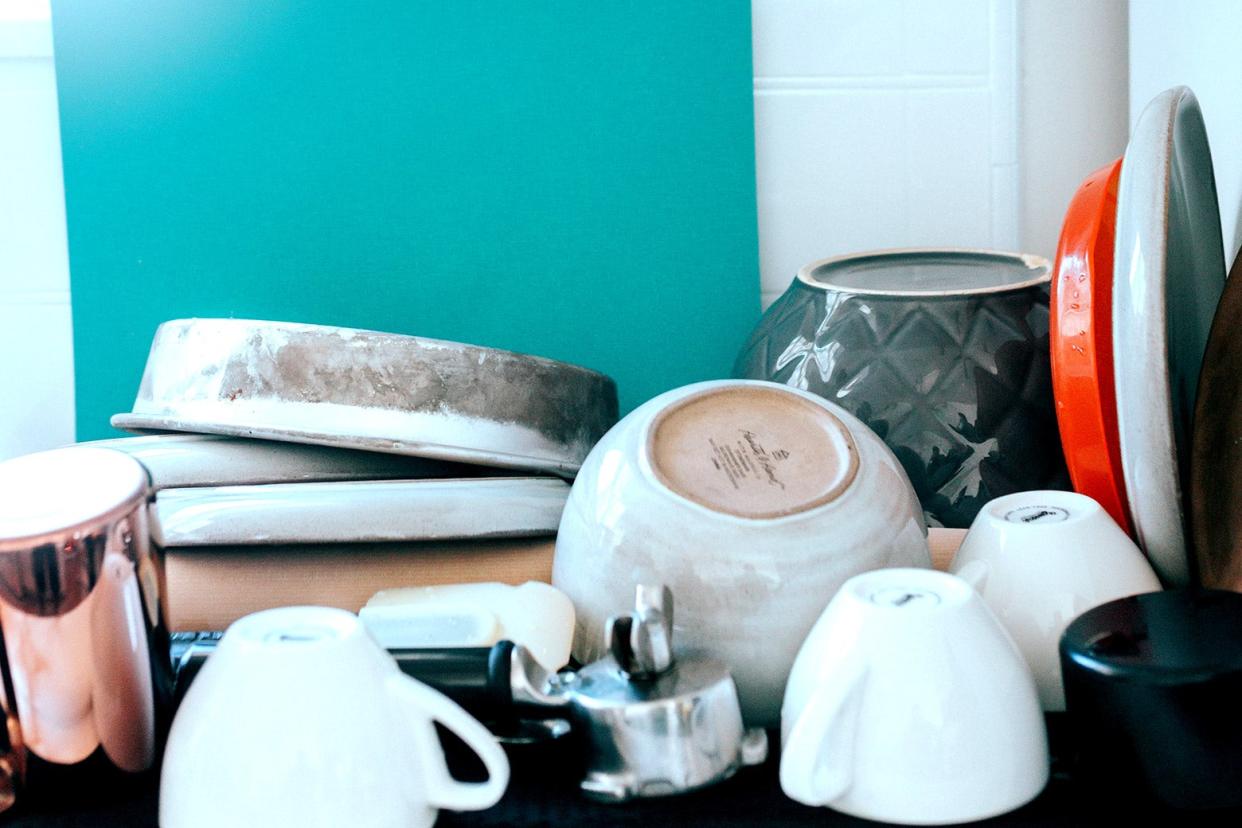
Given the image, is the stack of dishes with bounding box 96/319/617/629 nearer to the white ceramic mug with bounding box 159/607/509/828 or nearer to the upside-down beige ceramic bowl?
the upside-down beige ceramic bowl

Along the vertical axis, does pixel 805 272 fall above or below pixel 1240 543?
above

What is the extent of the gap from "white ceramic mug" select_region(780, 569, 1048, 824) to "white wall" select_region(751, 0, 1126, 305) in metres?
0.75

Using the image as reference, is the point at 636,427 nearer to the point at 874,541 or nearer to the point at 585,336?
the point at 874,541

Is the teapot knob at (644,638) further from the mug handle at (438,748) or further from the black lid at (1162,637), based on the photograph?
the black lid at (1162,637)

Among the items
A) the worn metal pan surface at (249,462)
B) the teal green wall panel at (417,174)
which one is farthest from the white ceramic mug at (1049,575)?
the teal green wall panel at (417,174)

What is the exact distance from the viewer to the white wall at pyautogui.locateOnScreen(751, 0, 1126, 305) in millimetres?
1219

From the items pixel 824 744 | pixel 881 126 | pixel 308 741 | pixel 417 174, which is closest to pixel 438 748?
pixel 308 741

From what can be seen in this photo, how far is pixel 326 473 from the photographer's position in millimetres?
852

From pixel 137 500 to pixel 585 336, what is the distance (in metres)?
0.69

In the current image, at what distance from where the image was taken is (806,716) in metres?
0.54

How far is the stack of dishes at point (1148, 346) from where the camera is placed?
0.67m

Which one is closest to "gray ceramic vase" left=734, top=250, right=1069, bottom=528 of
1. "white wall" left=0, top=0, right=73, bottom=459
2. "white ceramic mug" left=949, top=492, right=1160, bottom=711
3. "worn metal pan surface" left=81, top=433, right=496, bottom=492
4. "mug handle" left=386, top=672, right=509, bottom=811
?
"white ceramic mug" left=949, top=492, right=1160, bottom=711

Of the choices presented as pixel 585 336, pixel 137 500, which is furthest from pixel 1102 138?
pixel 137 500

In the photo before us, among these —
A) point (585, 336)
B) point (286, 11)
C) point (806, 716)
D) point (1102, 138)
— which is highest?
point (286, 11)
